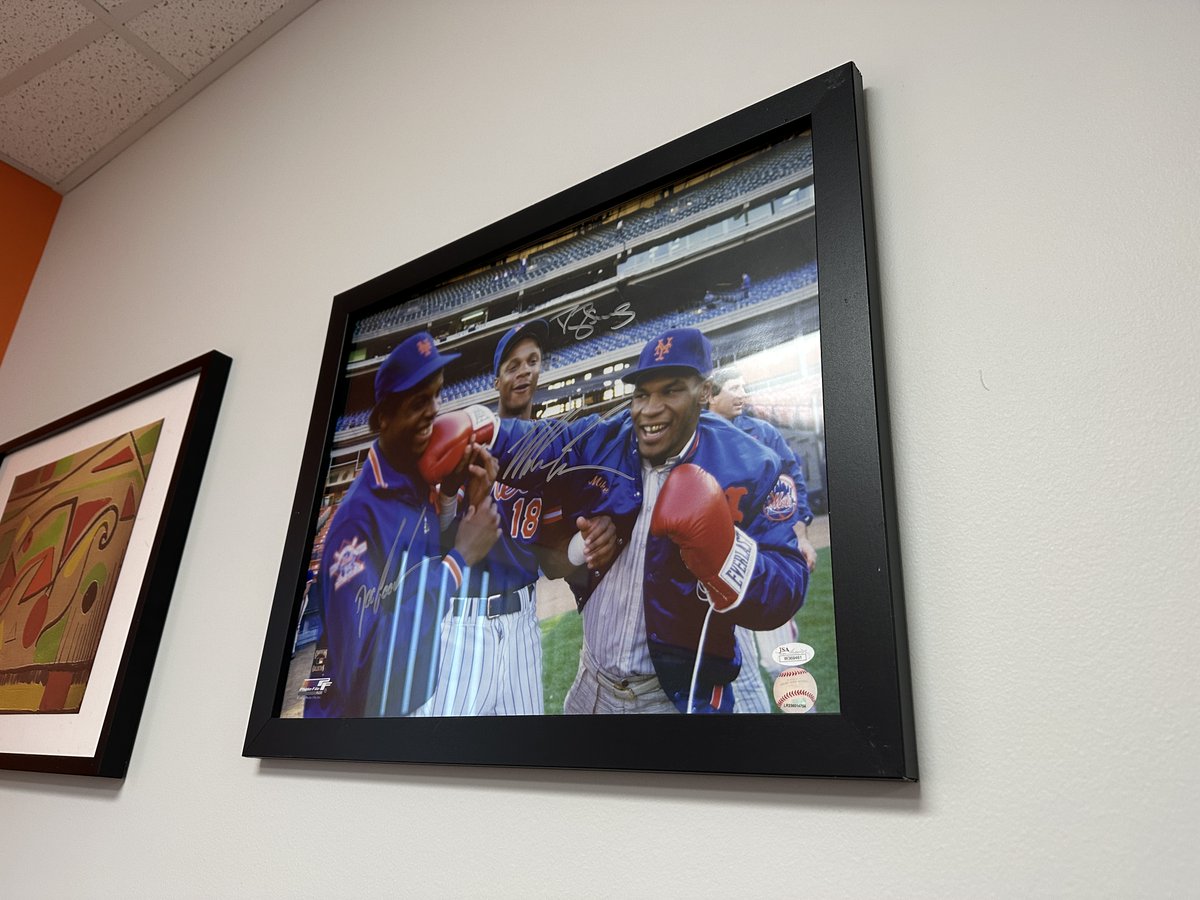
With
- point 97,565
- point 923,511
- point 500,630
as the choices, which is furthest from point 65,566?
point 923,511

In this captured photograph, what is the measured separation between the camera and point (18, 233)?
2031 millimetres

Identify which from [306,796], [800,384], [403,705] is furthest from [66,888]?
[800,384]

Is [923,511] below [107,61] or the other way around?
below

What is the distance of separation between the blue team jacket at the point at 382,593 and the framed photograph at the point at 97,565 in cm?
35

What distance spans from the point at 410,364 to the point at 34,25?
4.17 feet

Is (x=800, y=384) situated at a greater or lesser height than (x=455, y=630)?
greater

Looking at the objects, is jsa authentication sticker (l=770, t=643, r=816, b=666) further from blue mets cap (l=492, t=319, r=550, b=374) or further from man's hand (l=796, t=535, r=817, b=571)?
blue mets cap (l=492, t=319, r=550, b=374)

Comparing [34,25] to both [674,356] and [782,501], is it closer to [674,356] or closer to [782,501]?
[674,356]

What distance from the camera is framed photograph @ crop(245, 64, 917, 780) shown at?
0.62m

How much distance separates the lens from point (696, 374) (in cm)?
76

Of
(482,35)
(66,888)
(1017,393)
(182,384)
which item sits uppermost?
(482,35)

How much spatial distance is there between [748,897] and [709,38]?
0.82 meters

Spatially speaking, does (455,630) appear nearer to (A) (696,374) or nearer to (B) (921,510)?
(A) (696,374)
